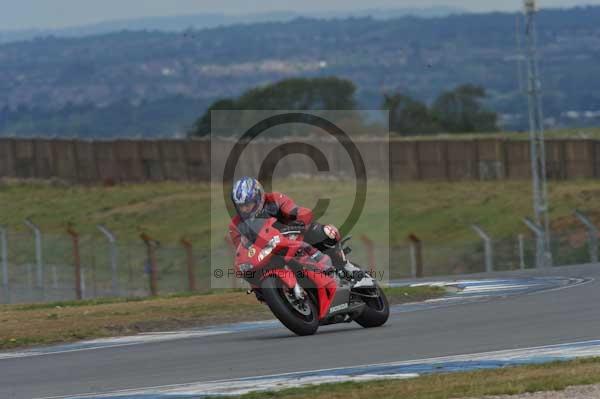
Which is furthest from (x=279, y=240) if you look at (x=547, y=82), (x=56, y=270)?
(x=547, y=82)

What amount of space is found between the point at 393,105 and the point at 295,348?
9613cm

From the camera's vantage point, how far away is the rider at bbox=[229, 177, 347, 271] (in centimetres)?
1366

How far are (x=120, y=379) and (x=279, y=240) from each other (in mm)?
2498

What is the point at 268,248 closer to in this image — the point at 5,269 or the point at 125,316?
the point at 125,316

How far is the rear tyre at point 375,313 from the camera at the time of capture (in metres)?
14.9

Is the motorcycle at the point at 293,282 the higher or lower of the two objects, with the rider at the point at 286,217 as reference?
lower

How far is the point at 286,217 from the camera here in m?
14.1

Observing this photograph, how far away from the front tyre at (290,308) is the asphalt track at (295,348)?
Answer: 0.14 metres

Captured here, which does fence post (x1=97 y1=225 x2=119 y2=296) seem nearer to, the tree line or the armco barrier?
the armco barrier

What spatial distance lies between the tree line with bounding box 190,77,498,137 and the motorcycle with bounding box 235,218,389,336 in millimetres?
83060

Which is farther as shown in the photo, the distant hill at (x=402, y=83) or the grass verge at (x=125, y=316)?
the distant hill at (x=402, y=83)

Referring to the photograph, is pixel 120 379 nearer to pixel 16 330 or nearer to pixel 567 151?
pixel 16 330

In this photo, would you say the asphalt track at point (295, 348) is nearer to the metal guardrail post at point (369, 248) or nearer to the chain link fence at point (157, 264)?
the metal guardrail post at point (369, 248)

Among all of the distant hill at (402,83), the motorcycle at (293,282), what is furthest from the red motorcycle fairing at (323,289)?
the distant hill at (402,83)
